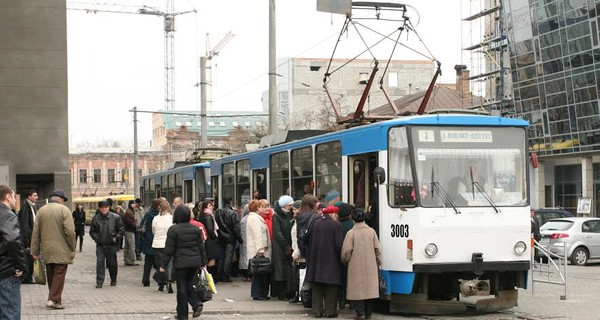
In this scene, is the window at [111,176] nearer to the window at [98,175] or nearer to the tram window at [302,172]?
the window at [98,175]

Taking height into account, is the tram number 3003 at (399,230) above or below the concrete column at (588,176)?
below

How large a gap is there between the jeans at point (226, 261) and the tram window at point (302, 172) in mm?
2071

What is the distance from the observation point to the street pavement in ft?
44.5

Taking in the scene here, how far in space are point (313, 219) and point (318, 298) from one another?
115 cm

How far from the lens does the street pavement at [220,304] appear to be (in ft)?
44.5

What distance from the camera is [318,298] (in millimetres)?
13391

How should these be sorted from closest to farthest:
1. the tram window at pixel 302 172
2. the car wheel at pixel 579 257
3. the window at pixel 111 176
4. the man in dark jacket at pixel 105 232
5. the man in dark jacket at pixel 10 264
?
1. the man in dark jacket at pixel 10 264
2. the tram window at pixel 302 172
3. the man in dark jacket at pixel 105 232
4. the car wheel at pixel 579 257
5. the window at pixel 111 176

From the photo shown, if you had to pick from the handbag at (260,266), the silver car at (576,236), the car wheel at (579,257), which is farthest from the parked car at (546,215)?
the handbag at (260,266)

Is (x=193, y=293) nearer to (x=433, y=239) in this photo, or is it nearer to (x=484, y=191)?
(x=433, y=239)

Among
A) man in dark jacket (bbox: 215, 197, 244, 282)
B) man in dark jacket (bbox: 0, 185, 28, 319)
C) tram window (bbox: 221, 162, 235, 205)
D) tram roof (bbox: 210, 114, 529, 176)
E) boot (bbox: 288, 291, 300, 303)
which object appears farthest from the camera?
tram window (bbox: 221, 162, 235, 205)

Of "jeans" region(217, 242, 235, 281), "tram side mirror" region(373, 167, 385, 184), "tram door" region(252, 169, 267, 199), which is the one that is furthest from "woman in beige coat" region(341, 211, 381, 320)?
"tram door" region(252, 169, 267, 199)

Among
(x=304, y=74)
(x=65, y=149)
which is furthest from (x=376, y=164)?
(x=304, y=74)

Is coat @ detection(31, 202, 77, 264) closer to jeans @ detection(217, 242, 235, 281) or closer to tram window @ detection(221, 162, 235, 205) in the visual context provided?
jeans @ detection(217, 242, 235, 281)

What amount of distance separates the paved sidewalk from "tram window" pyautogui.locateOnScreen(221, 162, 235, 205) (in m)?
4.19
